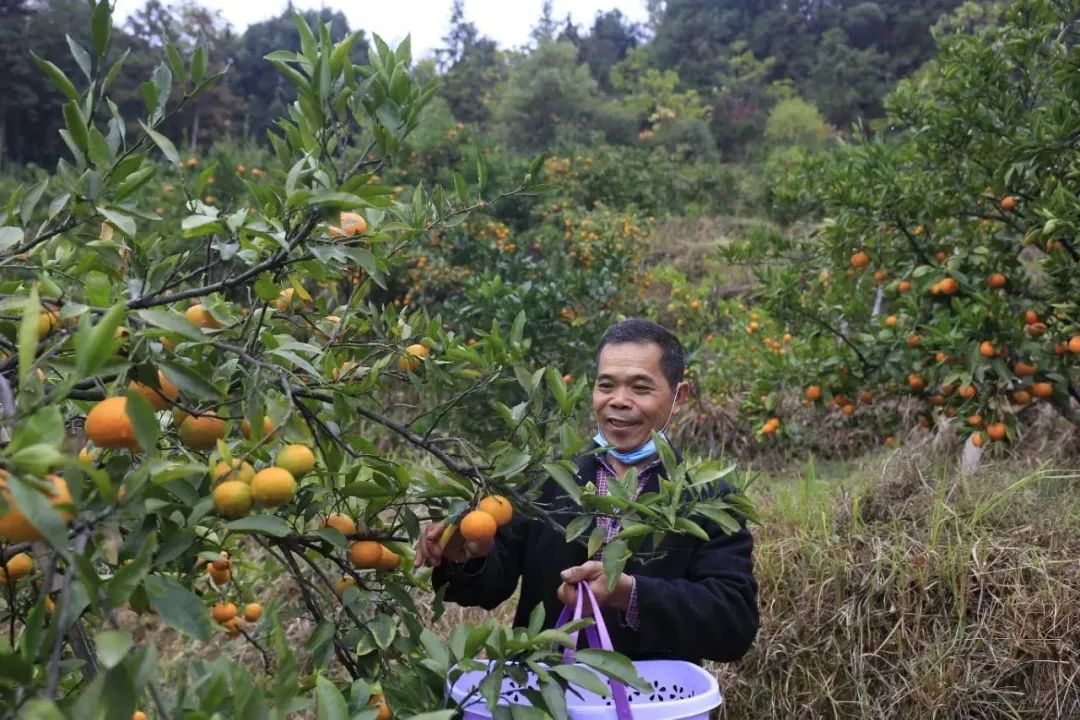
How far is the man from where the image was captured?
145cm

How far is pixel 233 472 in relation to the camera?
2.99 feet

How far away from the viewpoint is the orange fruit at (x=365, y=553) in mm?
1268

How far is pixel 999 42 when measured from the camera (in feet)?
10.4

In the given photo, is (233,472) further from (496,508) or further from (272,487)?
(496,508)

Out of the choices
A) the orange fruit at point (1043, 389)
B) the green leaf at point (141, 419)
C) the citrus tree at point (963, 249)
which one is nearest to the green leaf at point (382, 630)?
the green leaf at point (141, 419)

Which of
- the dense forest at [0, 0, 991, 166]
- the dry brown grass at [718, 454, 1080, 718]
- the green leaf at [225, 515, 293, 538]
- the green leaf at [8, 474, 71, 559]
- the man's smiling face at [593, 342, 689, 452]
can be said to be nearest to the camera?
the green leaf at [8, 474, 71, 559]

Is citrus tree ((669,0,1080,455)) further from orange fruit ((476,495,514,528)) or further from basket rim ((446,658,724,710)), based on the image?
orange fruit ((476,495,514,528))

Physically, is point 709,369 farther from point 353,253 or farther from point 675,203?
point 675,203

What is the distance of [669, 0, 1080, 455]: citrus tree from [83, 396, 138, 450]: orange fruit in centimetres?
253

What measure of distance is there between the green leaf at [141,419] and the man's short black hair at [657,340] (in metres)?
1.09

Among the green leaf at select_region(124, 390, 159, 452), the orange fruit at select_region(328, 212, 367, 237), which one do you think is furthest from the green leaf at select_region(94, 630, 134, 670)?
the orange fruit at select_region(328, 212, 367, 237)

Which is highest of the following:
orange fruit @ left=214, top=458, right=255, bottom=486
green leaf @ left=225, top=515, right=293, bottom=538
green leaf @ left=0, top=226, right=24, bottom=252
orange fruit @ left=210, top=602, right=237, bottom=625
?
Result: green leaf @ left=0, top=226, right=24, bottom=252

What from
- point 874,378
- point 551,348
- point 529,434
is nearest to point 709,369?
point 551,348

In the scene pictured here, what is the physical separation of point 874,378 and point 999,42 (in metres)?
1.22
